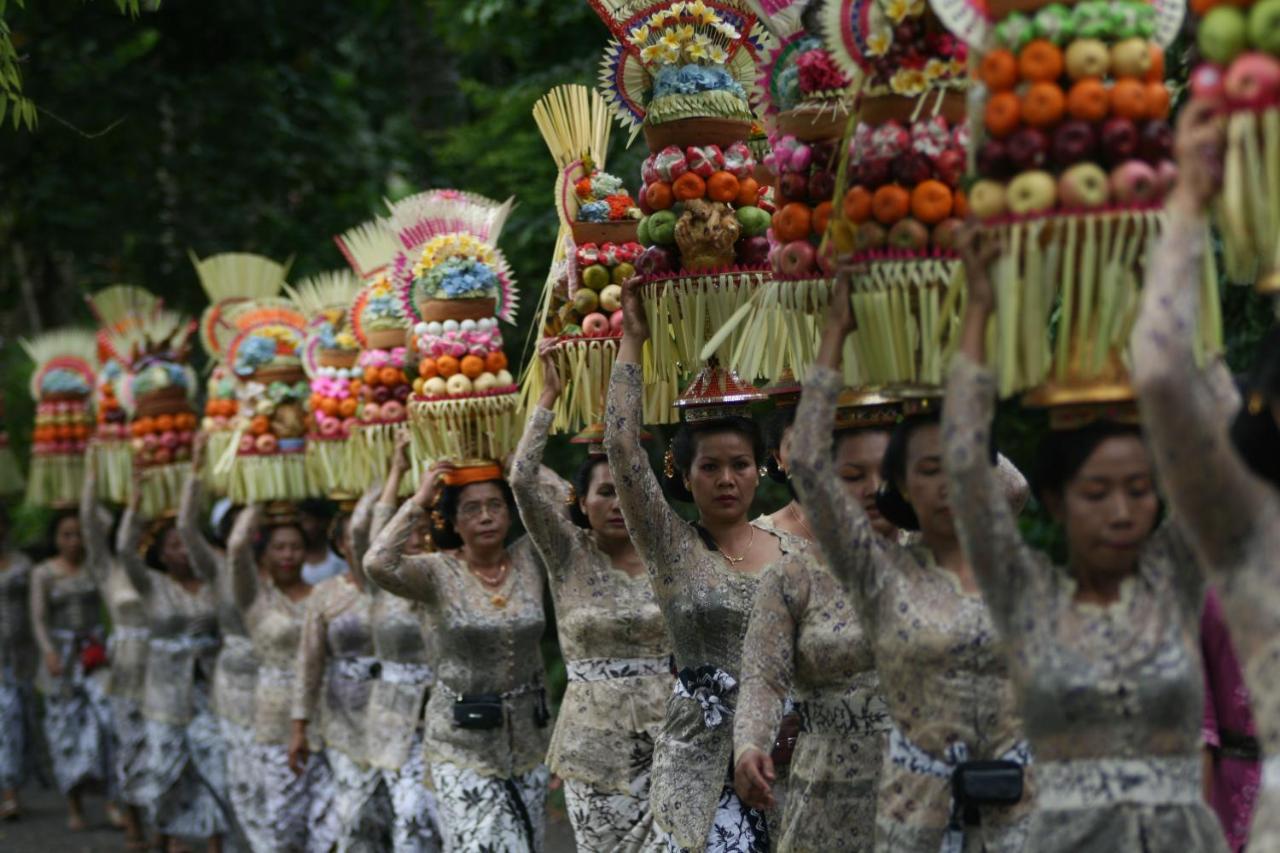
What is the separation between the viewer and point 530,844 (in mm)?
7207

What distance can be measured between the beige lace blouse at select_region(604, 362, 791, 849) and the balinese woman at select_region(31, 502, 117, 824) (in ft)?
25.5

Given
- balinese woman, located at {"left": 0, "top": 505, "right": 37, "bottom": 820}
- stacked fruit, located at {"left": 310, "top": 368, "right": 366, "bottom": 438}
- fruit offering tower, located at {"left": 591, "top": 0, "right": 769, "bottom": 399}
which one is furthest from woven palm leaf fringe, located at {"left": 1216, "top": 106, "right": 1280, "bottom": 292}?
balinese woman, located at {"left": 0, "top": 505, "right": 37, "bottom": 820}

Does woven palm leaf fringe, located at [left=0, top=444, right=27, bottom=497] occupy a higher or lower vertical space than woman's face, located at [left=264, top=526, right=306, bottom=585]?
higher

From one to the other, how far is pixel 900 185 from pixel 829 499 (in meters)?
0.79

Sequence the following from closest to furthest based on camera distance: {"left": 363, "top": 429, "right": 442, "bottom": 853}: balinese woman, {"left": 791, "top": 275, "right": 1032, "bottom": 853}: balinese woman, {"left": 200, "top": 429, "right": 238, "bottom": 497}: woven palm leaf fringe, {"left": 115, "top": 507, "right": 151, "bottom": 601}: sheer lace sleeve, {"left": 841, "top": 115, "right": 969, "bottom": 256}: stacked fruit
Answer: {"left": 791, "top": 275, "right": 1032, "bottom": 853}: balinese woman, {"left": 841, "top": 115, "right": 969, "bottom": 256}: stacked fruit, {"left": 363, "top": 429, "right": 442, "bottom": 853}: balinese woman, {"left": 200, "top": 429, "right": 238, "bottom": 497}: woven palm leaf fringe, {"left": 115, "top": 507, "right": 151, "bottom": 601}: sheer lace sleeve

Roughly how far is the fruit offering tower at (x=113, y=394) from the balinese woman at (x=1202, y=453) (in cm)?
948

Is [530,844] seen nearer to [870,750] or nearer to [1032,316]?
[870,750]

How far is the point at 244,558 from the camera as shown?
966 centimetres

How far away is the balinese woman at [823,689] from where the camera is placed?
4.95 metres

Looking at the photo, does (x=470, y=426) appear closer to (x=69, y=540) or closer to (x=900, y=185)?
(x=900, y=185)

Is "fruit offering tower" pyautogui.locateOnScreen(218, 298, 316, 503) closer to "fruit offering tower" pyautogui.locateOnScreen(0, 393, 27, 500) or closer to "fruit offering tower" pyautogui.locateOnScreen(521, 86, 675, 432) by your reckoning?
"fruit offering tower" pyautogui.locateOnScreen(521, 86, 675, 432)

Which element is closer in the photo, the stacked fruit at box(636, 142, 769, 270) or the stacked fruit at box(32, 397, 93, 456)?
the stacked fruit at box(636, 142, 769, 270)

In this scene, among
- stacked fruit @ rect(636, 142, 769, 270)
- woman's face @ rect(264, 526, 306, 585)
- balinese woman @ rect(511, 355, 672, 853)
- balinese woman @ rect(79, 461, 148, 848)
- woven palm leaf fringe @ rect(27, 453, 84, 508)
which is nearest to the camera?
stacked fruit @ rect(636, 142, 769, 270)

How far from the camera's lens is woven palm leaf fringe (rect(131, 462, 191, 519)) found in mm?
10898
